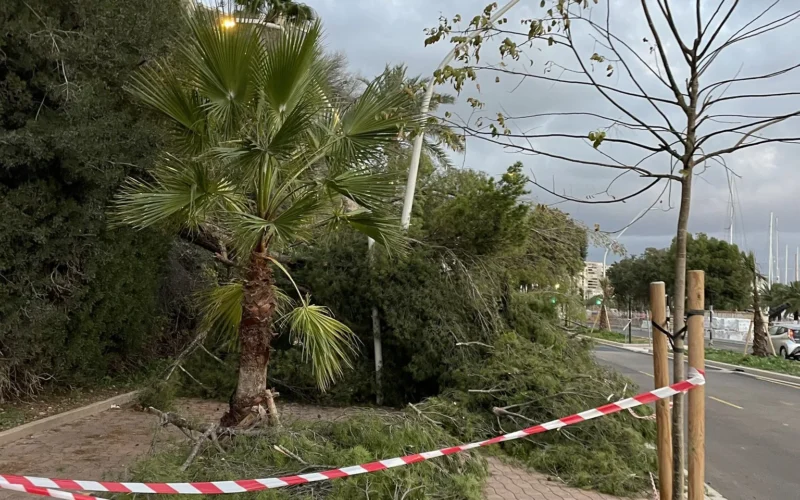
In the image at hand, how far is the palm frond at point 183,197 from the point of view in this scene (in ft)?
16.6

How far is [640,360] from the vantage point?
20906mm

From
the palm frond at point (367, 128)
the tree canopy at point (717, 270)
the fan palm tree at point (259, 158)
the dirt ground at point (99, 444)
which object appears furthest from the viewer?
the tree canopy at point (717, 270)

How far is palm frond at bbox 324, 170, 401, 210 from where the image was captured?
568cm

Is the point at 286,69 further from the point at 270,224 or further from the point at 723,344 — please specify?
the point at 723,344

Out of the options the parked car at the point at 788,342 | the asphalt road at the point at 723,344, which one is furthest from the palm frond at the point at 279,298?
the asphalt road at the point at 723,344

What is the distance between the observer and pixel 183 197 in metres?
5.23

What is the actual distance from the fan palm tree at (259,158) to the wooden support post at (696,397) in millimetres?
3012

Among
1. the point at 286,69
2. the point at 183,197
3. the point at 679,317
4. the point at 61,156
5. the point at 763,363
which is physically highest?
the point at 286,69

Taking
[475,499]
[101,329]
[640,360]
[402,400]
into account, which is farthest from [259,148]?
[640,360]

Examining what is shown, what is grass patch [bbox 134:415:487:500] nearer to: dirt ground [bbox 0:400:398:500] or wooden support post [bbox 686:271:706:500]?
dirt ground [bbox 0:400:398:500]

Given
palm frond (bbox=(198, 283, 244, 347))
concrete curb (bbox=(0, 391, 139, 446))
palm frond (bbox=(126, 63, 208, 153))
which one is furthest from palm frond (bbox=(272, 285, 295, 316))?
concrete curb (bbox=(0, 391, 139, 446))

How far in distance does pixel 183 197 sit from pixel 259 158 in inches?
30.9

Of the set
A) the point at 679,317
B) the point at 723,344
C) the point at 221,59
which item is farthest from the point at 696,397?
the point at 723,344

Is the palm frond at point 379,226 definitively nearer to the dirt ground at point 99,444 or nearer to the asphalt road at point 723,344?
the dirt ground at point 99,444
